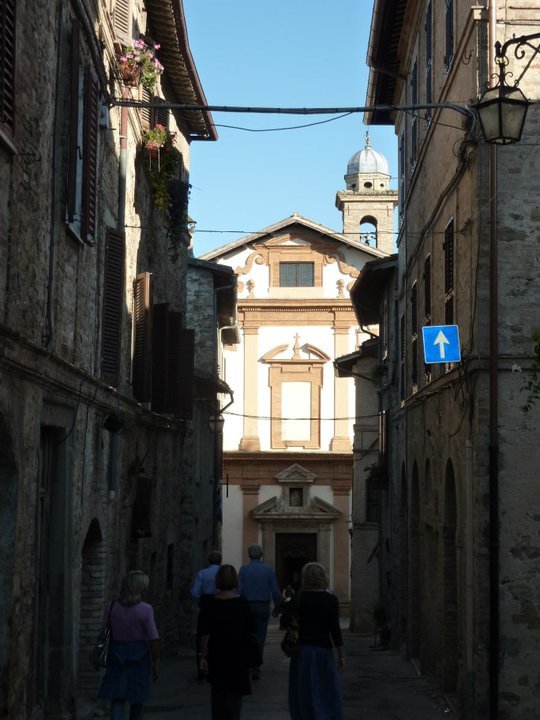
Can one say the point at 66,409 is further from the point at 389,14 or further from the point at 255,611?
the point at 389,14

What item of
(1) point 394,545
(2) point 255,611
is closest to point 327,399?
(1) point 394,545

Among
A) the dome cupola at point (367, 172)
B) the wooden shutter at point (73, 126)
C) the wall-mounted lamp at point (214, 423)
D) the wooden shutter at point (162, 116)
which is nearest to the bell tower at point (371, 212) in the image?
the dome cupola at point (367, 172)

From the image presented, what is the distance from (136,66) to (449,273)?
4488 mm

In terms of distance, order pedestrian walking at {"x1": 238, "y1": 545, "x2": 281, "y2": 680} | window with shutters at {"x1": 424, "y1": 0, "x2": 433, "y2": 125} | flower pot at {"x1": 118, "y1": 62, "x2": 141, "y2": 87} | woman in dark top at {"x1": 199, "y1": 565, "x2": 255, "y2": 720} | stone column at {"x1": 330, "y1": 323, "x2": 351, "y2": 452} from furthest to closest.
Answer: stone column at {"x1": 330, "y1": 323, "x2": 351, "y2": 452} → window with shutters at {"x1": 424, "y1": 0, "x2": 433, "y2": 125} → flower pot at {"x1": 118, "y1": 62, "x2": 141, "y2": 87} → pedestrian walking at {"x1": 238, "y1": 545, "x2": 281, "y2": 680} → woman in dark top at {"x1": 199, "y1": 565, "x2": 255, "y2": 720}

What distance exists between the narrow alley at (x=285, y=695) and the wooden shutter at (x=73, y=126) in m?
4.89

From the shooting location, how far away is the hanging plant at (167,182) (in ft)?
54.0

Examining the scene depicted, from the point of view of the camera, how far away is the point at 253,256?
41.3m

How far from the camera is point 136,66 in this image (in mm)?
14008

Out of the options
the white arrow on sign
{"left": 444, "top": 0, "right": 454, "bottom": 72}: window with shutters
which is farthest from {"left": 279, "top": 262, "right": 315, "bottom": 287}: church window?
the white arrow on sign

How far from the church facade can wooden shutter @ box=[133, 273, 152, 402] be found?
23.8 m

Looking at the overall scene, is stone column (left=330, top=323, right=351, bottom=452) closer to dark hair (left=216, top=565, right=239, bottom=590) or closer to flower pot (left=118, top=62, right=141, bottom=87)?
flower pot (left=118, top=62, right=141, bottom=87)

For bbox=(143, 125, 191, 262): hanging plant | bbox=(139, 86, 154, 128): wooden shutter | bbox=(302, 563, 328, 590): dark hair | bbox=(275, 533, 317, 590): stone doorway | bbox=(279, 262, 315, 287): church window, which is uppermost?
bbox=(279, 262, 315, 287): church window

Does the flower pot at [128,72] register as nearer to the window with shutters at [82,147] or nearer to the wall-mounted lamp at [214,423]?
the window with shutters at [82,147]

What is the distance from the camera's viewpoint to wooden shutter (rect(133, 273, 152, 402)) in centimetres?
1562
